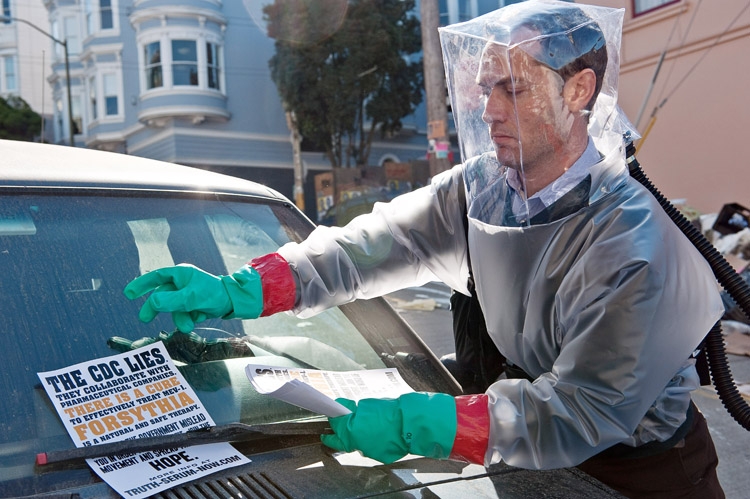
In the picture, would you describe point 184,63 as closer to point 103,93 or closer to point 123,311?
point 103,93

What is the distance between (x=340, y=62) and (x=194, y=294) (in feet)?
76.6

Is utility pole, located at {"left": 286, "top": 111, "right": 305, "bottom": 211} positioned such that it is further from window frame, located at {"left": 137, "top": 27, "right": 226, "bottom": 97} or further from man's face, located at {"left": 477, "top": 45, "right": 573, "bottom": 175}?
man's face, located at {"left": 477, "top": 45, "right": 573, "bottom": 175}

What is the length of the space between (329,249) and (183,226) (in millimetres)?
421

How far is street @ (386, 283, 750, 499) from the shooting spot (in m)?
3.80

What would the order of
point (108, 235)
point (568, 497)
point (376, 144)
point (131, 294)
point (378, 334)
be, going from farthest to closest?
point (376, 144), point (378, 334), point (108, 235), point (131, 294), point (568, 497)

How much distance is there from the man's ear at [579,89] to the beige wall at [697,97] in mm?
8226

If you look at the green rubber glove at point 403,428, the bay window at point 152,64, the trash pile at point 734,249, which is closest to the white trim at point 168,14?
the bay window at point 152,64

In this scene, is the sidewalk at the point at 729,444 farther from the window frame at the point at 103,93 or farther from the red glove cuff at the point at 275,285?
the window frame at the point at 103,93

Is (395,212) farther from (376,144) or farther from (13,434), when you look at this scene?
(376,144)

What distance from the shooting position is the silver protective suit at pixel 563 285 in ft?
4.73

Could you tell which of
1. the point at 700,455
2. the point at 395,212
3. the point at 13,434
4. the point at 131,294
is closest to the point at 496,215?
the point at 395,212

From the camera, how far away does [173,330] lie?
1791 mm

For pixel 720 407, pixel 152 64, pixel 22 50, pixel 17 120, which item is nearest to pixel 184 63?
pixel 152 64

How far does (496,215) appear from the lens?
5.88ft
